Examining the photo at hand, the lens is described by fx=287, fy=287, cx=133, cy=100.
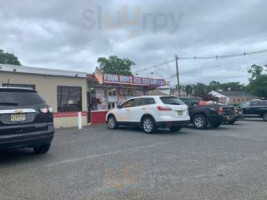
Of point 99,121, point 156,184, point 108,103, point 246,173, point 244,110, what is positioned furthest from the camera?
point 244,110

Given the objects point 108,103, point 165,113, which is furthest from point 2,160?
point 108,103

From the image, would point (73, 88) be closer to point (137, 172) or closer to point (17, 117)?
point (17, 117)

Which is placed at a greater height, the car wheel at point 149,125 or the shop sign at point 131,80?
the shop sign at point 131,80

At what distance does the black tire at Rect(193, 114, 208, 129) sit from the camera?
1418cm

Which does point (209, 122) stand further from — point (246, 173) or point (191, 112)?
point (246, 173)

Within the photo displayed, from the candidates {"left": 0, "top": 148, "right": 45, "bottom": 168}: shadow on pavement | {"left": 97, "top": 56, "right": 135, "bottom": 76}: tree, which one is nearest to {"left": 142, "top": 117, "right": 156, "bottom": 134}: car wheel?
{"left": 0, "top": 148, "right": 45, "bottom": 168}: shadow on pavement

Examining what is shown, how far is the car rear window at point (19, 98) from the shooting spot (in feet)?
20.4

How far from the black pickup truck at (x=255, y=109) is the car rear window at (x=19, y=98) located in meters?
17.9

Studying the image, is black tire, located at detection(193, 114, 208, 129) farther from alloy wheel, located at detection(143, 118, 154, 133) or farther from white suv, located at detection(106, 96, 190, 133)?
alloy wheel, located at detection(143, 118, 154, 133)

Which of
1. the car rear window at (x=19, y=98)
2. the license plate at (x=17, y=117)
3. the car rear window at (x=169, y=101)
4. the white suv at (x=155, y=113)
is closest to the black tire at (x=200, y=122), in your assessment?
the white suv at (x=155, y=113)

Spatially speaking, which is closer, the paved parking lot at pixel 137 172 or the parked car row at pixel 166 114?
the paved parking lot at pixel 137 172

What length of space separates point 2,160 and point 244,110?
19.2 m

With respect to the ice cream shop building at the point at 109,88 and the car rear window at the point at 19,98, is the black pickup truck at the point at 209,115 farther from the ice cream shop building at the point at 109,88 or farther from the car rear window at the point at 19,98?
the car rear window at the point at 19,98

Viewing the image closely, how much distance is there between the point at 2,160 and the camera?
687 cm
